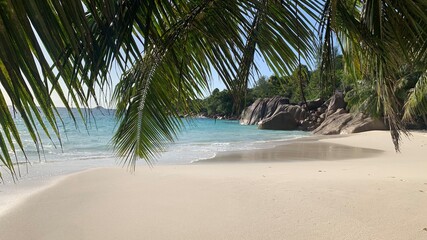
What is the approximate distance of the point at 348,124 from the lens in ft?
89.7

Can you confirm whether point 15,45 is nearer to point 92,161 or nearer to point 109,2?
point 109,2

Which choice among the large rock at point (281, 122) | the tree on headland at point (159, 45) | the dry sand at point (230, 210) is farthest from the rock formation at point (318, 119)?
the tree on headland at point (159, 45)

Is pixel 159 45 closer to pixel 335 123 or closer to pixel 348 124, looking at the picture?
pixel 348 124

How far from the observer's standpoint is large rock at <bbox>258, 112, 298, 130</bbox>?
34.8 meters

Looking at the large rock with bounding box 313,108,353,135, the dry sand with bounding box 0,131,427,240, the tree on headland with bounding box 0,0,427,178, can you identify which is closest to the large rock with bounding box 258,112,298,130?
the large rock with bounding box 313,108,353,135

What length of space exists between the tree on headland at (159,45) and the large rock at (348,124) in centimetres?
2552

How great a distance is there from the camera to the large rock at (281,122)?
114 feet

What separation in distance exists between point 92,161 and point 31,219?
784 centimetres

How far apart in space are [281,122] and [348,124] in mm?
8367

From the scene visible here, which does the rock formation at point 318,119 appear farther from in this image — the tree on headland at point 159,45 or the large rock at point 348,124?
the tree on headland at point 159,45

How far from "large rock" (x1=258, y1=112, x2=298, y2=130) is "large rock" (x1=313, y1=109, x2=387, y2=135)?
4.79 meters

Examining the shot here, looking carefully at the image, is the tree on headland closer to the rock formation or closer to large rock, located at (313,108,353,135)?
the rock formation

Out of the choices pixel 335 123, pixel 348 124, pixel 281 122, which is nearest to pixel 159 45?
pixel 348 124

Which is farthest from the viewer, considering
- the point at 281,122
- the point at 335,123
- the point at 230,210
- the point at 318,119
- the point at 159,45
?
the point at 281,122
